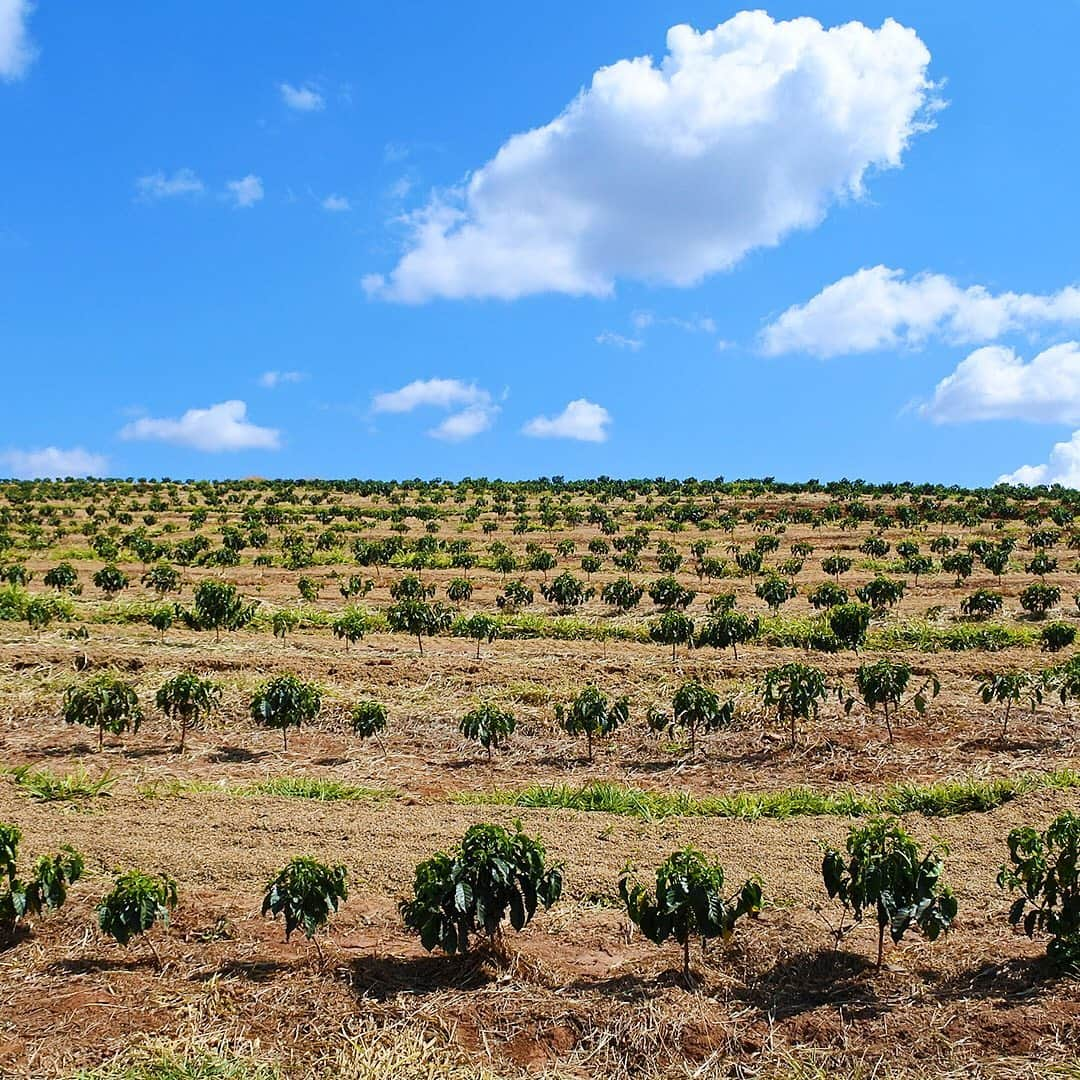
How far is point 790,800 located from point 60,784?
10379 mm

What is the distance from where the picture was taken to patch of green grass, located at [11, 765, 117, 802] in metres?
12.7

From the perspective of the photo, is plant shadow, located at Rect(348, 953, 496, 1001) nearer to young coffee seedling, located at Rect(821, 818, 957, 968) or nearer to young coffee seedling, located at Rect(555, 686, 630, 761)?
young coffee seedling, located at Rect(821, 818, 957, 968)

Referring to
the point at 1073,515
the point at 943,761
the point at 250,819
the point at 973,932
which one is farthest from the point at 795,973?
the point at 1073,515

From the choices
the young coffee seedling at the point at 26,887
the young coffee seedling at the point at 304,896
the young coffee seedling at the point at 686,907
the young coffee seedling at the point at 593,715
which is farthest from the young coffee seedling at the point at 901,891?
the young coffee seedling at the point at 593,715

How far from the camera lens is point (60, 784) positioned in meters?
13.0

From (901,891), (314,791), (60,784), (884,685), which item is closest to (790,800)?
(884,685)

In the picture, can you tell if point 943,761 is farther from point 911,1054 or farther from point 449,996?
point 449,996

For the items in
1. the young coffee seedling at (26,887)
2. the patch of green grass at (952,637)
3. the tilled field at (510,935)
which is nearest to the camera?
the tilled field at (510,935)

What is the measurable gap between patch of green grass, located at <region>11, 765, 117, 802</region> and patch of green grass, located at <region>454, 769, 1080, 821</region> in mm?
5194

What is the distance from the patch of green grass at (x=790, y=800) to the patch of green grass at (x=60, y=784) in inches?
204

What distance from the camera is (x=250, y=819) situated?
11.3 meters

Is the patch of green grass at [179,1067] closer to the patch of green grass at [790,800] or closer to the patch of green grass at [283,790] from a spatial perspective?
the patch of green grass at [283,790]

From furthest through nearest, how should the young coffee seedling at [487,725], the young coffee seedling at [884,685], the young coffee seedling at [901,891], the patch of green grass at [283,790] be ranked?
Answer: 1. the young coffee seedling at [884,685]
2. the young coffee seedling at [487,725]
3. the patch of green grass at [283,790]
4. the young coffee seedling at [901,891]

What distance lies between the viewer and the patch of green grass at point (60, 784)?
41.5 ft
